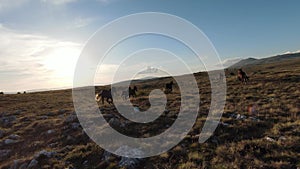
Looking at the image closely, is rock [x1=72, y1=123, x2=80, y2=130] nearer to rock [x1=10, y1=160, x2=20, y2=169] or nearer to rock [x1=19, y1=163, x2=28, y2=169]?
rock [x1=10, y1=160, x2=20, y2=169]

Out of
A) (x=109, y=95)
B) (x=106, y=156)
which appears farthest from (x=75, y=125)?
(x=109, y=95)

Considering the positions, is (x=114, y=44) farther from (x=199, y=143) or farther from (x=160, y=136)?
(x=199, y=143)

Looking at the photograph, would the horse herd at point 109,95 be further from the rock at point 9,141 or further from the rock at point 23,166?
the rock at point 23,166

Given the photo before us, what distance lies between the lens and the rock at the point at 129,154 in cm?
1052

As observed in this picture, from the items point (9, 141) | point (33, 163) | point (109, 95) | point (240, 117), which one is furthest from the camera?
point (109, 95)

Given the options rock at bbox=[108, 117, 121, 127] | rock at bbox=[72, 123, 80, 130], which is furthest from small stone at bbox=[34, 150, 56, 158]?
rock at bbox=[108, 117, 121, 127]

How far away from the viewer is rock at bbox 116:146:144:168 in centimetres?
1052

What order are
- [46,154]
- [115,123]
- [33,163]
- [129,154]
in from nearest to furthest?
[129,154]
[33,163]
[46,154]
[115,123]

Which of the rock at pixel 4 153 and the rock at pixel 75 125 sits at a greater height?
the rock at pixel 75 125

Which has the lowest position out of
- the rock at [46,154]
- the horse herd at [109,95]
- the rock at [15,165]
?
the rock at [15,165]

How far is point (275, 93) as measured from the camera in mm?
22734

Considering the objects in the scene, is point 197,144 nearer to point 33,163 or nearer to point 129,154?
point 129,154

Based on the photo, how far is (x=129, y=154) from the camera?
1142 cm

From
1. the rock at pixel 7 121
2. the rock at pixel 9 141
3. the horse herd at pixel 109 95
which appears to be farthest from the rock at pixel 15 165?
the horse herd at pixel 109 95
